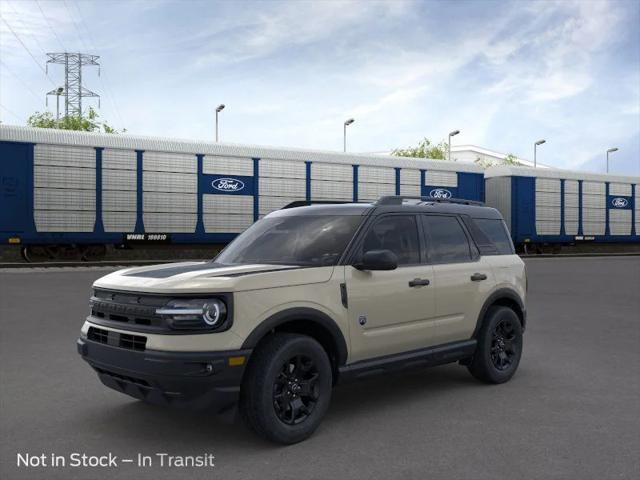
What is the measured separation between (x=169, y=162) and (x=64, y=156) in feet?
12.3

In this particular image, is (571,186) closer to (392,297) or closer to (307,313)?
(392,297)

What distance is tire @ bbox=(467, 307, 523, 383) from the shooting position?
6.20 m

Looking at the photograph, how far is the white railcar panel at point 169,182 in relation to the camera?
Answer: 23438mm

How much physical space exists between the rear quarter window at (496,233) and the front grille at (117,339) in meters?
3.70

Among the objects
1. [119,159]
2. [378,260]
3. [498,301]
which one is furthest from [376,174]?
[378,260]

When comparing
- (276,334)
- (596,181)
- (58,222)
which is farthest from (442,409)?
(596,181)

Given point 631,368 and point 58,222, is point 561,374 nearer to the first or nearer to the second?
point 631,368

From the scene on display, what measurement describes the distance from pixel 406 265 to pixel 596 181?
112ft

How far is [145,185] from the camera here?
2338 cm

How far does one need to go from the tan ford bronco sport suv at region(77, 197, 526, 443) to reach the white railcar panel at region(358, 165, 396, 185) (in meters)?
21.3

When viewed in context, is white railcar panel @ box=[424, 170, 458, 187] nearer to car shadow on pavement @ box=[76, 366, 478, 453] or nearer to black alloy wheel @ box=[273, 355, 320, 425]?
car shadow on pavement @ box=[76, 366, 478, 453]

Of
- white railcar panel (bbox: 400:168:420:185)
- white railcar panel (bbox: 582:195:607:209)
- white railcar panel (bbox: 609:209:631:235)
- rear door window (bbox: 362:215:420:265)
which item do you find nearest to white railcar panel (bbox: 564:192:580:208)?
white railcar panel (bbox: 582:195:607:209)

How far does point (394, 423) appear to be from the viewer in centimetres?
499

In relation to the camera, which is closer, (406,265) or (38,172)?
(406,265)
